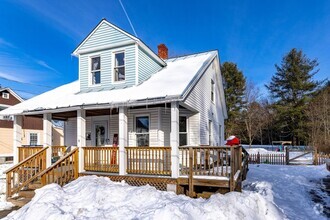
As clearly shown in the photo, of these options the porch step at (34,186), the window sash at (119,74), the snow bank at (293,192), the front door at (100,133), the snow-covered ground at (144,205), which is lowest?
the snow bank at (293,192)

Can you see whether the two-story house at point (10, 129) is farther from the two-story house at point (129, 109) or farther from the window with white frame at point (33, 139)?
the two-story house at point (129, 109)

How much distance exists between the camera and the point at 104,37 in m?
11.0

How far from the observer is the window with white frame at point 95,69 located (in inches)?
450

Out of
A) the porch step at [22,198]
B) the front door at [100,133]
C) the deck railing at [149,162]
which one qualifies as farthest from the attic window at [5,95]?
the deck railing at [149,162]

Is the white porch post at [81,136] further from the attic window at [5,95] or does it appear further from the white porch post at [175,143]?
the attic window at [5,95]

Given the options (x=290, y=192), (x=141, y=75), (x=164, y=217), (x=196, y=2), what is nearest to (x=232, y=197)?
(x=164, y=217)

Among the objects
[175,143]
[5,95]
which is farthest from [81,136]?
[5,95]

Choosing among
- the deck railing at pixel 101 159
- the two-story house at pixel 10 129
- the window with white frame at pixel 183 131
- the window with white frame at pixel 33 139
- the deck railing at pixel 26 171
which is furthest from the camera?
the window with white frame at pixel 33 139

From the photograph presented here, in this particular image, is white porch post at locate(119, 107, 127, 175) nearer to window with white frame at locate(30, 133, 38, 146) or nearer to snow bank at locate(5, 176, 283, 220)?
snow bank at locate(5, 176, 283, 220)

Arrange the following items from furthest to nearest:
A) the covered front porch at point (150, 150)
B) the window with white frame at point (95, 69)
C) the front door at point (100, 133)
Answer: the front door at point (100, 133) → the window with white frame at point (95, 69) → the covered front porch at point (150, 150)

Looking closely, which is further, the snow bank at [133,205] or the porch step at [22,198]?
the porch step at [22,198]

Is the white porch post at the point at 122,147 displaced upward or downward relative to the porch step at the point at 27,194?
upward

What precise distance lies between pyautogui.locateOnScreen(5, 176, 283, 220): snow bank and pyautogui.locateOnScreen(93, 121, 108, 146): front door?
4373 millimetres

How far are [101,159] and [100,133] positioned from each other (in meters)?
2.79
